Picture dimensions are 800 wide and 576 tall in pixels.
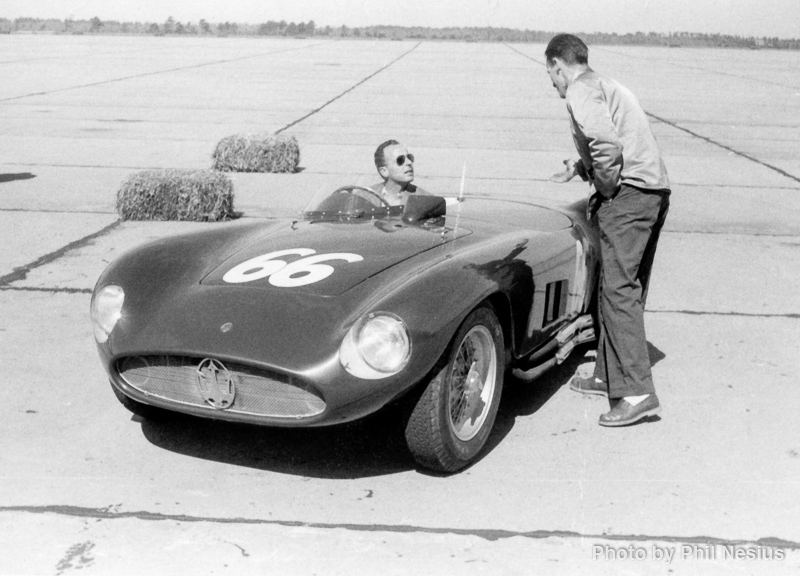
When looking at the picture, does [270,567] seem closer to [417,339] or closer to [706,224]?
[417,339]

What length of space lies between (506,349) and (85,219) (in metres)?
6.12

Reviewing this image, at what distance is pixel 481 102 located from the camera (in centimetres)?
2380

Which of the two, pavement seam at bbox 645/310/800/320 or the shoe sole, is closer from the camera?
the shoe sole

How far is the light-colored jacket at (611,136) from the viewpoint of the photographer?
14.8 ft

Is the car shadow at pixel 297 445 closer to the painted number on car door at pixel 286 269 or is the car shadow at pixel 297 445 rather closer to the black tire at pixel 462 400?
the black tire at pixel 462 400

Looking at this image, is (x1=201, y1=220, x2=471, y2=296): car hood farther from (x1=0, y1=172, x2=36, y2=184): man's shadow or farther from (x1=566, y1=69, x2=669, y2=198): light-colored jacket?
(x1=0, y1=172, x2=36, y2=184): man's shadow

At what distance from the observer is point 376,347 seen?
12.5 feet

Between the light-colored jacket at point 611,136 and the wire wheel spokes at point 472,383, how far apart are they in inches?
38.5

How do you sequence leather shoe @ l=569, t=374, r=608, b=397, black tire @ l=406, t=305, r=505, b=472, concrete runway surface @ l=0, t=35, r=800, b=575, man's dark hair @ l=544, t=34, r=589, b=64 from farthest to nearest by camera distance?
leather shoe @ l=569, t=374, r=608, b=397
man's dark hair @ l=544, t=34, r=589, b=64
black tire @ l=406, t=305, r=505, b=472
concrete runway surface @ l=0, t=35, r=800, b=575

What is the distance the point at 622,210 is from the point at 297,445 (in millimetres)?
1826

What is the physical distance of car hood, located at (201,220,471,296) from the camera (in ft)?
13.8

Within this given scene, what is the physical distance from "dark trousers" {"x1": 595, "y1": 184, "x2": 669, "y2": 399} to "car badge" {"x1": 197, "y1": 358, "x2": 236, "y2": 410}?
1.86 metres

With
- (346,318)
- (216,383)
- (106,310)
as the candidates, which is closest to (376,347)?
(346,318)

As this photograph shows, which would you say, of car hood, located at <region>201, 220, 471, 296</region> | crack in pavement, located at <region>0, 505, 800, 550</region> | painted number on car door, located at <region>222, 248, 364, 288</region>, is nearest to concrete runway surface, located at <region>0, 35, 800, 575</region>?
crack in pavement, located at <region>0, 505, 800, 550</region>
